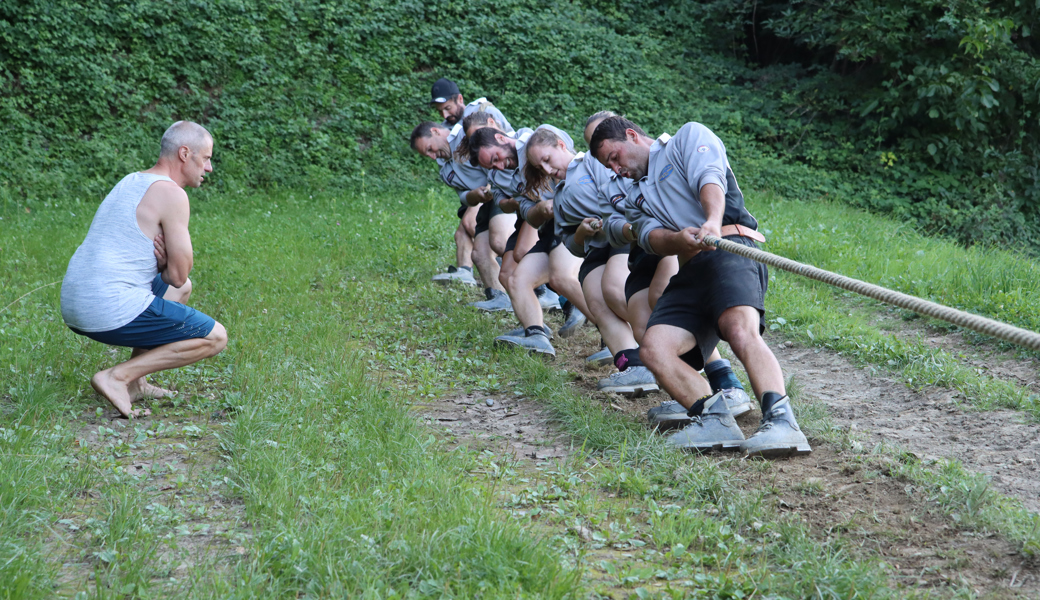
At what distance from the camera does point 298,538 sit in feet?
8.89

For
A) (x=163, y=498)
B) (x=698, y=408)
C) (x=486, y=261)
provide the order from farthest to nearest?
(x=486, y=261) → (x=698, y=408) → (x=163, y=498)

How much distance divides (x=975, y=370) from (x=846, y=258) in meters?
3.10

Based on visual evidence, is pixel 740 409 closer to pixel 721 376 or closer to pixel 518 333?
pixel 721 376

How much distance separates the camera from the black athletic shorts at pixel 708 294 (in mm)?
3920

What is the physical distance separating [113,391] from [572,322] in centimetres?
335

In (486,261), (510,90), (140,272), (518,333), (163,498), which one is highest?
(510,90)

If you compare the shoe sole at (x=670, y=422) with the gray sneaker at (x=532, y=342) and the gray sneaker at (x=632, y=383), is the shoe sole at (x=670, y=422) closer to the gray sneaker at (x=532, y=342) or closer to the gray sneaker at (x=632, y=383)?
the gray sneaker at (x=632, y=383)

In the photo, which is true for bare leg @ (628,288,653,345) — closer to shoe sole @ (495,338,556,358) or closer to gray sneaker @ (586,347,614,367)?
gray sneaker @ (586,347,614,367)

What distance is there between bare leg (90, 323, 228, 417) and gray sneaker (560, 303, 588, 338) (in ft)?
8.94

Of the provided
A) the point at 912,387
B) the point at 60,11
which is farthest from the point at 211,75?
the point at 912,387

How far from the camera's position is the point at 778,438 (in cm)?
366

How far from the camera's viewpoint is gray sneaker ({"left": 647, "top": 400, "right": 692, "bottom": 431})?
13.8ft

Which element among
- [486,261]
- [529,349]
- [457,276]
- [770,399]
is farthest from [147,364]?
[457,276]

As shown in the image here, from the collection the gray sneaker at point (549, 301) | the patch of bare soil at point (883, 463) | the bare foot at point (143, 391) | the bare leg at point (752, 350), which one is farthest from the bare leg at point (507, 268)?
the bare leg at point (752, 350)
